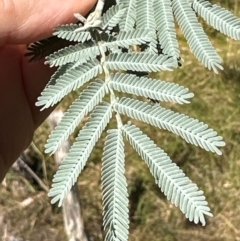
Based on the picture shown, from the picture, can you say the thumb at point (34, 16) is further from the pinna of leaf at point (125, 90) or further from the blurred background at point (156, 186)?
the blurred background at point (156, 186)

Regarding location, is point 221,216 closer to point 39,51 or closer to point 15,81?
point 15,81

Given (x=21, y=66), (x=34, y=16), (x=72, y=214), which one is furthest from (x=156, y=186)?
(x=34, y=16)

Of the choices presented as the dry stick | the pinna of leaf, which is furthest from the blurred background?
the pinna of leaf

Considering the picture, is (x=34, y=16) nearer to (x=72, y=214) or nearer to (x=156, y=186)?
(x=72, y=214)

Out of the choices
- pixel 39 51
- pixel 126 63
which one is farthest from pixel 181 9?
pixel 39 51

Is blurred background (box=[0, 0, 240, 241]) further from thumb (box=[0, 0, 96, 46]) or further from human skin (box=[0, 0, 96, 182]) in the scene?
thumb (box=[0, 0, 96, 46])

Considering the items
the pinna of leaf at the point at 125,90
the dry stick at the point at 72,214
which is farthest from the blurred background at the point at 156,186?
the pinna of leaf at the point at 125,90
